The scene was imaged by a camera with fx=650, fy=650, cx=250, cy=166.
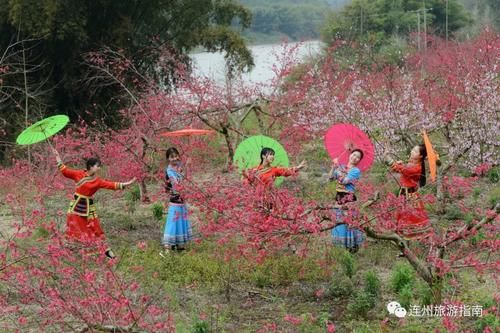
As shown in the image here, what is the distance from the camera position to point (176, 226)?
8.00 meters

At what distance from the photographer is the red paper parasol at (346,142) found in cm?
734

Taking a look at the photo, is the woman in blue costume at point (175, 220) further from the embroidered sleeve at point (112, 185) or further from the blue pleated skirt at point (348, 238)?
the blue pleated skirt at point (348, 238)

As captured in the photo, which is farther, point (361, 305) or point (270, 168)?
point (270, 168)

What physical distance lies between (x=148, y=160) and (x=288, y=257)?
14.7 ft

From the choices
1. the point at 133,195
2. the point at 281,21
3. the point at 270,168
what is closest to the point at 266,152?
the point at 270,168

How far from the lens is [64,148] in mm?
11922

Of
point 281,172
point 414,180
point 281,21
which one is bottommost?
point 281,21

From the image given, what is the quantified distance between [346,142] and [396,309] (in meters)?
2.40

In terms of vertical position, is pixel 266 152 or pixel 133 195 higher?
pixel 266 152

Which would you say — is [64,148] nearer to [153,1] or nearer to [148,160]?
[148,160]

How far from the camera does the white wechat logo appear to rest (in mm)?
5500

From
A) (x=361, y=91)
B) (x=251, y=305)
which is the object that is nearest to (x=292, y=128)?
(x=361, y=91)

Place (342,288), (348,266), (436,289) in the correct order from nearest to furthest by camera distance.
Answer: (436,289) < (342,288) < (348,266)

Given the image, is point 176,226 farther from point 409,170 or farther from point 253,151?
point 409,170
